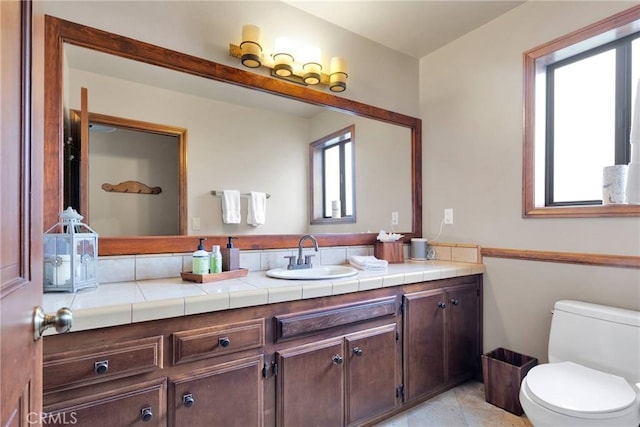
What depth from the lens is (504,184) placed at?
214 centimetres

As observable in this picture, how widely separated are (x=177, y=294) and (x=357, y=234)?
54.5 inches

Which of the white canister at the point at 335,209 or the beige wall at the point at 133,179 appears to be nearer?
the beige wall at the point at 133,179

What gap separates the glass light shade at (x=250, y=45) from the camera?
5.72 feet

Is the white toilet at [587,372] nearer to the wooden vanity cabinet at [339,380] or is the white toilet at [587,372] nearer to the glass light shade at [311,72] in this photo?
the wooden vanity cabinet at [339,380]

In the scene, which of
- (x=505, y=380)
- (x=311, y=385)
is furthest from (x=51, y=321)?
(x=505, y=380)

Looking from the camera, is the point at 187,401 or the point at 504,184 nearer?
A: the point at 187,401

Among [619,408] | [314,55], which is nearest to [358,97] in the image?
[314,55]

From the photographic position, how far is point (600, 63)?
186cm

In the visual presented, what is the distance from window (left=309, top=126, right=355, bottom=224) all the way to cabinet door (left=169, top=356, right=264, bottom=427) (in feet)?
3.51

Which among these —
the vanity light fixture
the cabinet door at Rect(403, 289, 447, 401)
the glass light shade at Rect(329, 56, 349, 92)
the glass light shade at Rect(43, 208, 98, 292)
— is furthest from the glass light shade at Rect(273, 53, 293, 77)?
the cabinet door at Rect(403, 289, 447, 401)

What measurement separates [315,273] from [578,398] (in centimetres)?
126

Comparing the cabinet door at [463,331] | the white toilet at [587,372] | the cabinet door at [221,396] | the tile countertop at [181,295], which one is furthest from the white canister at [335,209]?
the white toilet at [587,372]

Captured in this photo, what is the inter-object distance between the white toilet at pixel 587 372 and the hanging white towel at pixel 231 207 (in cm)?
164

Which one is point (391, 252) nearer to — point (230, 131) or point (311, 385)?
point (311, 385)
